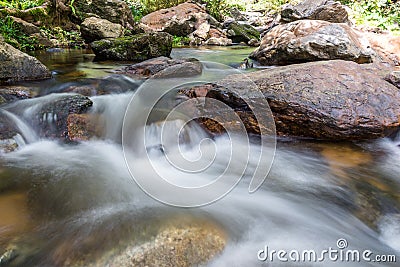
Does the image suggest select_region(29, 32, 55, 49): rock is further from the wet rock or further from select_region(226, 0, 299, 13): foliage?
select_region(226, 0, 299, 13): foliage

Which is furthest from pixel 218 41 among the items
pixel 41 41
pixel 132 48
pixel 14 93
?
pixel 14 93

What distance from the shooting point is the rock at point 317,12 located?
10.5 meters

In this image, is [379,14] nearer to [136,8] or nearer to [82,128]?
[82,128]

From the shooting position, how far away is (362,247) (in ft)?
6.62

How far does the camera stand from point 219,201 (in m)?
2.47

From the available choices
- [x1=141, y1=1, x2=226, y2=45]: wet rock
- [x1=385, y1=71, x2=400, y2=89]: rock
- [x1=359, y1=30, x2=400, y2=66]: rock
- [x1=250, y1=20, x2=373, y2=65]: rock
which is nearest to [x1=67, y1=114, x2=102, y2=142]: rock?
[x1=385, y1=71, x2=400, y2=89]: rock

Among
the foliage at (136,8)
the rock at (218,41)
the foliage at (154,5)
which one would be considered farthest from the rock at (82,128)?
the foliage at (154,5)

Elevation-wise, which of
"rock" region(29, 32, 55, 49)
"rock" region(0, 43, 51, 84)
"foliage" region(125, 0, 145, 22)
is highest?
"foliage" region(125, 0, 145, 22)

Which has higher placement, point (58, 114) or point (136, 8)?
point (136, 8)

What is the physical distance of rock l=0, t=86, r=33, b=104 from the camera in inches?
163

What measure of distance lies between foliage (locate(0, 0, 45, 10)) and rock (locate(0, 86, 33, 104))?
747cm

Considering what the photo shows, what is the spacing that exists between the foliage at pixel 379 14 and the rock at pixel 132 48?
822cm

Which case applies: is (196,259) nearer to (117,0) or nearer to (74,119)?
(74,119)

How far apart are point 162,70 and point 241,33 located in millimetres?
10496
